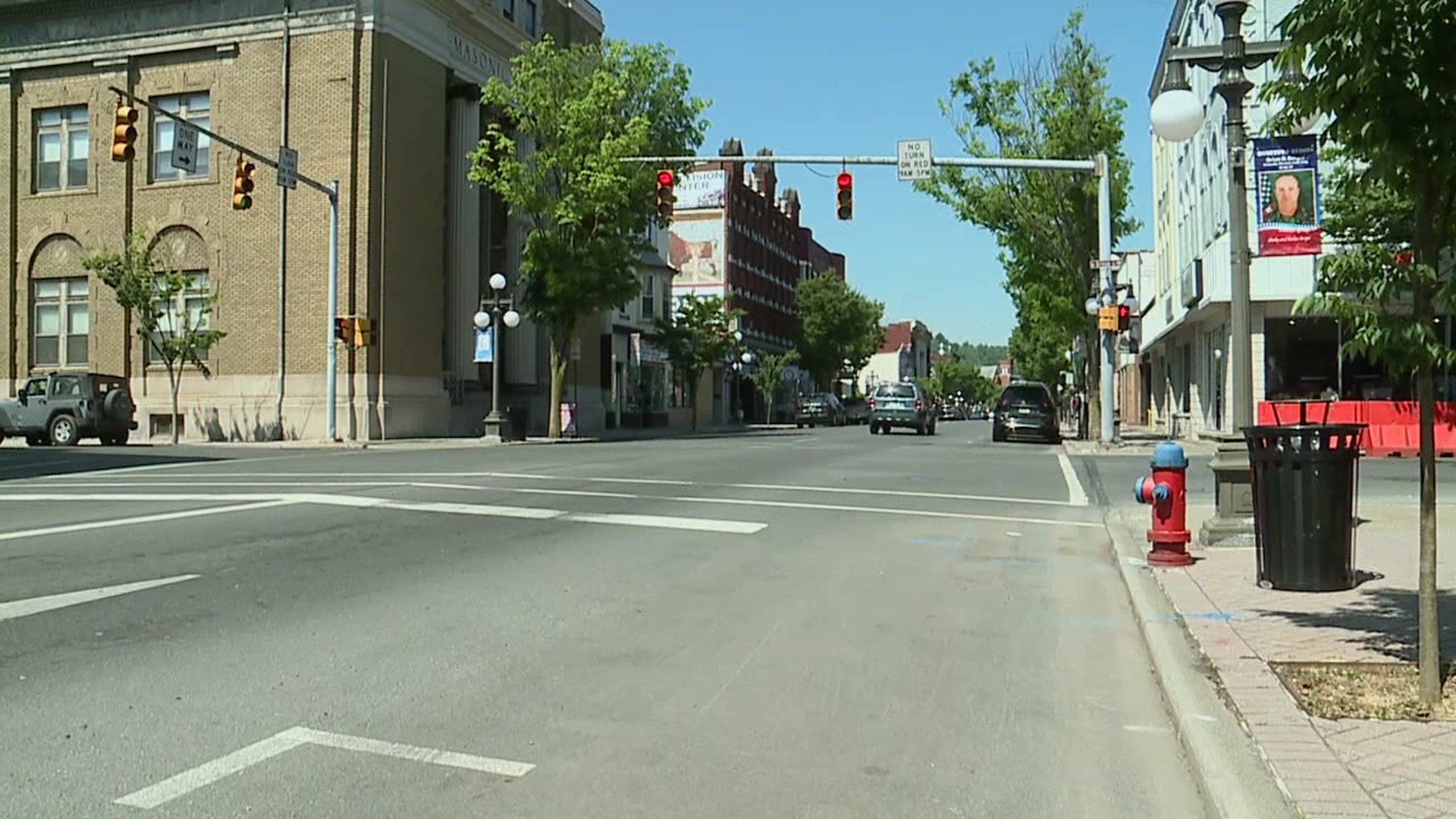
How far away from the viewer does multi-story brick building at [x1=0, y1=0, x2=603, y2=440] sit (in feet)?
106

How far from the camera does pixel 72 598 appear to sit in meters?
7.79

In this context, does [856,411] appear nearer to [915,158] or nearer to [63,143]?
[63,143]

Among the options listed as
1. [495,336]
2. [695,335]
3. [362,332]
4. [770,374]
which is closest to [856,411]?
[770,374]

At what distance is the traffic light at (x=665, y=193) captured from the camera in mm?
24078

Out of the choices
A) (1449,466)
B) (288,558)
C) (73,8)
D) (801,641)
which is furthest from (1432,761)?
(73,8)

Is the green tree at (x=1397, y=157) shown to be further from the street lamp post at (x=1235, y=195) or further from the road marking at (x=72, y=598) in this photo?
the road marking at (x=72, y=598)

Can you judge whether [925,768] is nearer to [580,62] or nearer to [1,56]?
[580,62]

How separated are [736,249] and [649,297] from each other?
679 inches

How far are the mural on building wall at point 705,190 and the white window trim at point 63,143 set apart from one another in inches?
1463

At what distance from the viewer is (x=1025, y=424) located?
34531 mm

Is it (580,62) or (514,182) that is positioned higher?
(580,62)

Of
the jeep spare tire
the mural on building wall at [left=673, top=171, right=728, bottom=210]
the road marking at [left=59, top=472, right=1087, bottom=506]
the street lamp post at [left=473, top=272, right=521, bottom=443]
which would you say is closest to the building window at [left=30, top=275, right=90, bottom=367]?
the jeep spare tire

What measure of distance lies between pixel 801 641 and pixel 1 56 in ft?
127

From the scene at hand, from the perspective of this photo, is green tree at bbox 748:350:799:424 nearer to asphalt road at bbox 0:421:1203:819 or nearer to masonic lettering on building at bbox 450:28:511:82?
masonic lettering on building at bbox 450:28:511:82
